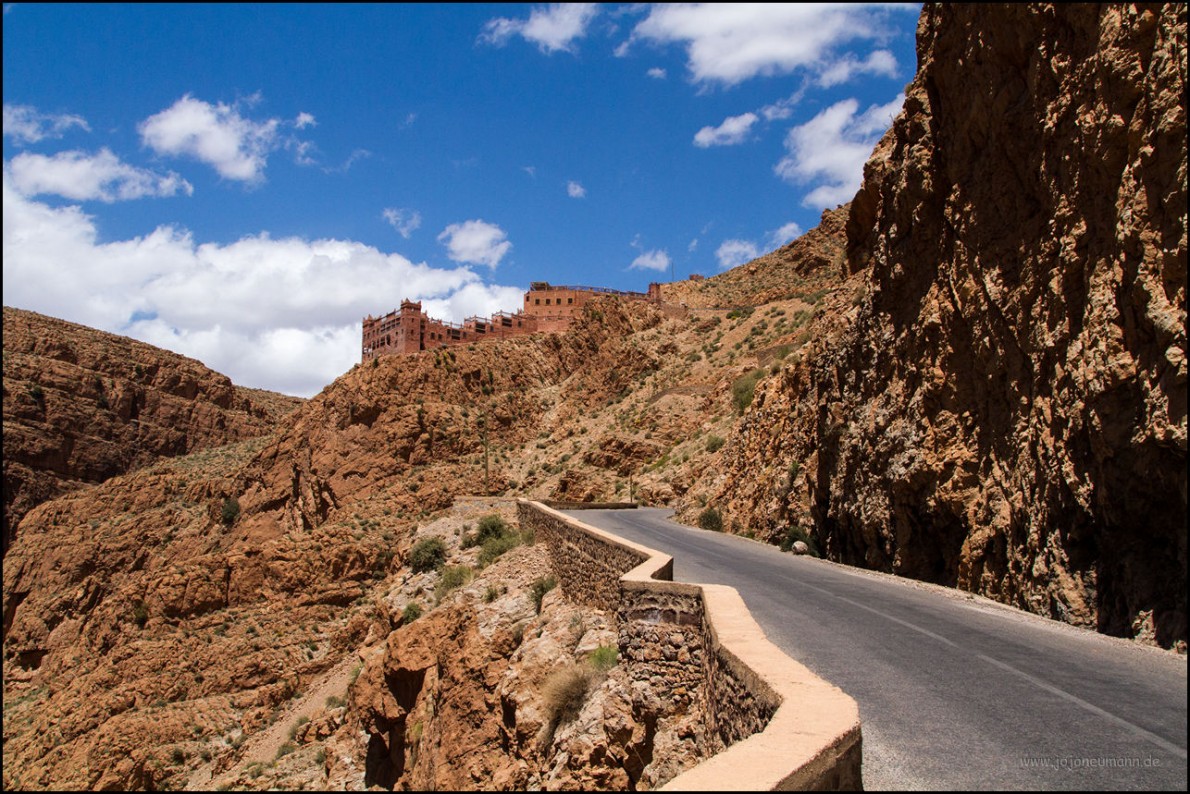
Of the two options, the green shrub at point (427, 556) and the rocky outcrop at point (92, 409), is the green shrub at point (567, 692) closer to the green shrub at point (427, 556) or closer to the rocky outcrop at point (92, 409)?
the green shrub at point (427, 556)

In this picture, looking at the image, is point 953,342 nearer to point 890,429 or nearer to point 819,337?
point 890,429

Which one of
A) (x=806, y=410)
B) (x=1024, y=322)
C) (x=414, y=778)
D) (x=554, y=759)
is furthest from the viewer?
(x=806, y=410)

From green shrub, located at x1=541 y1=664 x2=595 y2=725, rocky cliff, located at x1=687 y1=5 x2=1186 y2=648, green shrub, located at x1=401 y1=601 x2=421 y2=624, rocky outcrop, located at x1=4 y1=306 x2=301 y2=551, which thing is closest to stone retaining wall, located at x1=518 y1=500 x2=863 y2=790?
green shrub, located at x1=541 y1=664 x2=595 y2=725

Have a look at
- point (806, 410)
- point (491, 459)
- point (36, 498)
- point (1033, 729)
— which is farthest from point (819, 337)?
point (36, 498)

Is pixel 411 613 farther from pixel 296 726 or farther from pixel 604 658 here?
pixel 604 658

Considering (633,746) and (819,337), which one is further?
(819,337)

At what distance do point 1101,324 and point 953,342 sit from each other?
4733 mm

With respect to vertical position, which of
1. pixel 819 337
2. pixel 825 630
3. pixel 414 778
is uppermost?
pixel 819 337

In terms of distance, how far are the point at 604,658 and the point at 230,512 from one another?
47955mm

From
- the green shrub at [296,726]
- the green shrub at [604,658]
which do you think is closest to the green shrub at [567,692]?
the green shrub at [604,658]

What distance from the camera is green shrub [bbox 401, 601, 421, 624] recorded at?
22781 millimetres

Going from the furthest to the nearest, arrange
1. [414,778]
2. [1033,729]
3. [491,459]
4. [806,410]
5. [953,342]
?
1. [491,459]
2. [806,410]
3. [414,778]
4. [953,342]
5. [1033,729]

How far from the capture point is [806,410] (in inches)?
946

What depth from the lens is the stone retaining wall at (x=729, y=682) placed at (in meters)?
4.03
